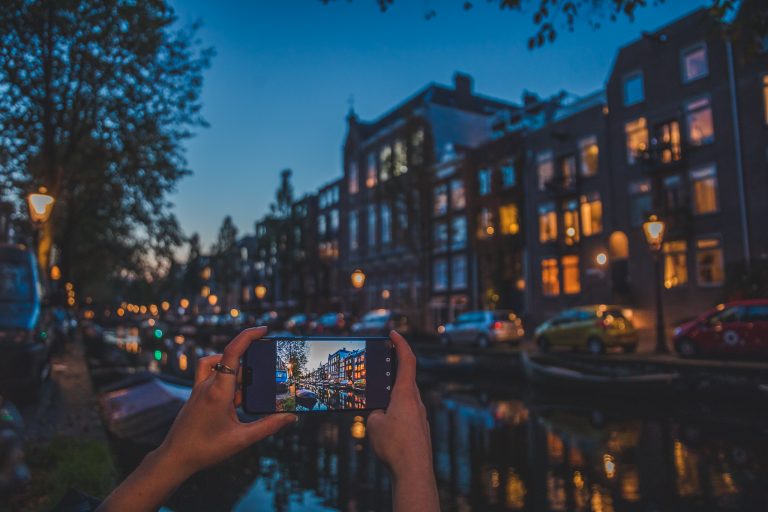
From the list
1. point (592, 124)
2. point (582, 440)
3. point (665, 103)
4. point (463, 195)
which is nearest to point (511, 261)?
point (463, 195)

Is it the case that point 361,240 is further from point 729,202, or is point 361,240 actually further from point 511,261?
point 729,202

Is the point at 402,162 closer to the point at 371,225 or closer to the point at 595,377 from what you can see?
the point at 371,225

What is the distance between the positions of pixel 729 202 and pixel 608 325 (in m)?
9.73

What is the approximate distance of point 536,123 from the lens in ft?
130

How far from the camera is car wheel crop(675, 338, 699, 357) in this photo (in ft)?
57.7

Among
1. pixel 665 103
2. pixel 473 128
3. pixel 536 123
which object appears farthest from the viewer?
pixel 473 128

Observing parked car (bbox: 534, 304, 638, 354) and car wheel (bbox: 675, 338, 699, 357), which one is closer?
car wheel (bbox: 675, 338, 699, 357)

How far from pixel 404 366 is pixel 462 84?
176 feet

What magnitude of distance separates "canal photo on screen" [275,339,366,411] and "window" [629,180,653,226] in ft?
99.7

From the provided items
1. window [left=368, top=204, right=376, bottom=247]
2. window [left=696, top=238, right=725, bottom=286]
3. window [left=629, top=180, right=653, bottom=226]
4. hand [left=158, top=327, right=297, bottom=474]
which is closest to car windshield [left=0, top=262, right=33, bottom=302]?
hand [left=158, top=327, right=297, bottom=474]

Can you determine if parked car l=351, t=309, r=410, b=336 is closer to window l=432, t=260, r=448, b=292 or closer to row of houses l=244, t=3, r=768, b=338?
row of houses l=244, t=3, r=768, b=338

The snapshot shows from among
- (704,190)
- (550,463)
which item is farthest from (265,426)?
(704,190)

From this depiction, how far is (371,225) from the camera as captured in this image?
55.0 metres

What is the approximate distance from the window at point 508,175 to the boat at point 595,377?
66.6ft
